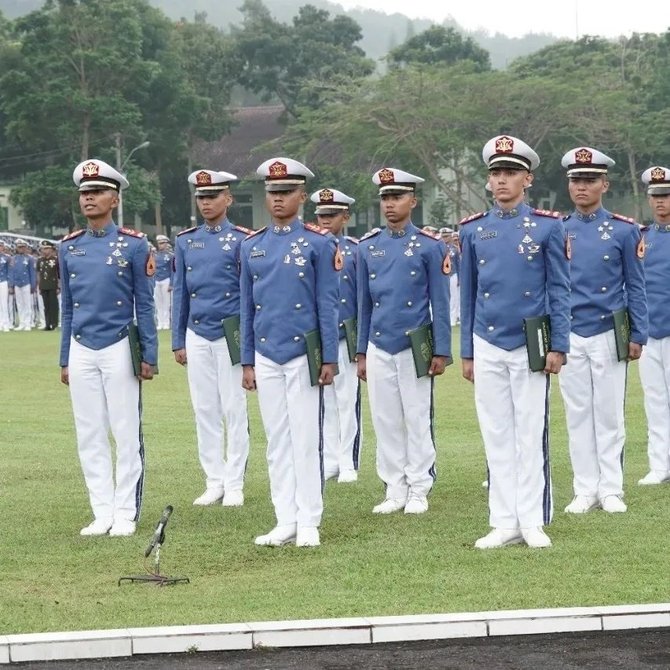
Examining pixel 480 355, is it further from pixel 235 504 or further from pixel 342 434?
pixel 342 434

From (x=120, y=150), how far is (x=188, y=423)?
166 feet

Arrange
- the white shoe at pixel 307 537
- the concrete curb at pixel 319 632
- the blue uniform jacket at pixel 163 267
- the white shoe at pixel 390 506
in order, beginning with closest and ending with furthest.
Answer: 1. the concrete curb at pixel 319 632
2. the white shoe at pixel 307 537
3. the white shoe at pixel 390 506
4. the blue uniform jacket at pixel 163 267

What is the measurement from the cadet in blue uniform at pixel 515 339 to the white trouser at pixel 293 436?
42.4 inches

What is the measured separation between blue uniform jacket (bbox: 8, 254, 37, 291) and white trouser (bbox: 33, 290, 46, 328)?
47 centimetres

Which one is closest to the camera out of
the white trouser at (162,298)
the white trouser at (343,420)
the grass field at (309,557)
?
the grass field at (309,557)

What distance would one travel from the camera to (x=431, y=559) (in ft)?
32.2

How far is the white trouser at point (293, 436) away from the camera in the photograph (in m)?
A: 10.6

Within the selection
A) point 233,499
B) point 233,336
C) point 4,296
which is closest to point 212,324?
point 233,336

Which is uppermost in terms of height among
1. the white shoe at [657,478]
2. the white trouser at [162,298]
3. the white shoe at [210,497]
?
the white shoe at [210,497]

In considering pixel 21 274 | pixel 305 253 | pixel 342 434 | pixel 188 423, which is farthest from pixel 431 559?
pixel 21 274

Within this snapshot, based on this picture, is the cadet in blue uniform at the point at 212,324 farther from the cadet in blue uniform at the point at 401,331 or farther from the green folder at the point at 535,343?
the green folder at the point at 535,343

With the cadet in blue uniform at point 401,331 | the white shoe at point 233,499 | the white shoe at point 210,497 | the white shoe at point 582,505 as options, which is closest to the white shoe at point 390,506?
the cadet in blue uniform at point 401,331

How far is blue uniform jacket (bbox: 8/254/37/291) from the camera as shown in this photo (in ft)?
144

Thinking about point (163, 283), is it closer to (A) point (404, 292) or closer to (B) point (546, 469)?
(A) point (404, 292)
